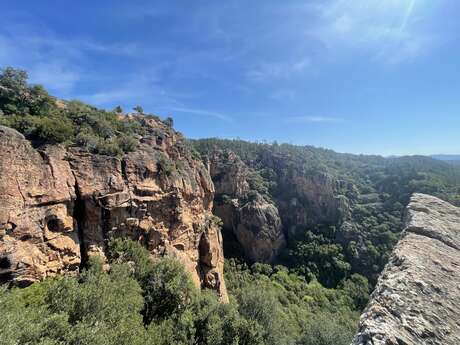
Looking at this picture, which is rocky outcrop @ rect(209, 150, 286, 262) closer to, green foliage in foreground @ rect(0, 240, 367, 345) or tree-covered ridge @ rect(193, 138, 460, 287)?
tree-covered ridge @ rect(193, 138, 460, 287)

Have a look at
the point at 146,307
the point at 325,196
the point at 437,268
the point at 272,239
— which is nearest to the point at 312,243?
the point at 272,239

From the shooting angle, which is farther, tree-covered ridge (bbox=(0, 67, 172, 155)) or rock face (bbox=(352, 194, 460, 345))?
tree-covered ridge (bbox=(0, 67, 172, 155))

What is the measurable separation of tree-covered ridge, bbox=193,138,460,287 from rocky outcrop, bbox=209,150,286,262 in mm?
4806

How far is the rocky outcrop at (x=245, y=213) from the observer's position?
189ft

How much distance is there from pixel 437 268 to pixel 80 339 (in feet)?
39.0

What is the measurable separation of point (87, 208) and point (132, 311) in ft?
Result: 24.6

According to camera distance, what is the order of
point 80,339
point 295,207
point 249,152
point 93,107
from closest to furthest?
point 80,339
point 93,107
point 295,207
point 249,152

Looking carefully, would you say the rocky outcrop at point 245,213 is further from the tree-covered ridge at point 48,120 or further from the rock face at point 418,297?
the rock face at point 418,297

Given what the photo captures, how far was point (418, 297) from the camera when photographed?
285 centimetres

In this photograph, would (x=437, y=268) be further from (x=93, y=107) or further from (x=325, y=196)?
(x=325, y=196)

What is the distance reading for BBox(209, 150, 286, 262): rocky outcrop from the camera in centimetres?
5750

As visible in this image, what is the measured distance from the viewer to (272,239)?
59.0 meters

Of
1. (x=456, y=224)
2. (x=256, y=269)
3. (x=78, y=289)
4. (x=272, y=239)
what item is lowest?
(x=256, y=269)

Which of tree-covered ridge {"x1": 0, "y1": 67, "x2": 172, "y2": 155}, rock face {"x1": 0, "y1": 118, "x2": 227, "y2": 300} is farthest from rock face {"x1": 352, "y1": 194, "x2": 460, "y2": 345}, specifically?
tree-covered ridge {"x1": 0, "y1": 67, "x2": 172, "y2": 155}
